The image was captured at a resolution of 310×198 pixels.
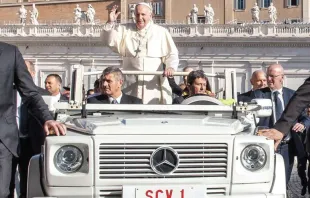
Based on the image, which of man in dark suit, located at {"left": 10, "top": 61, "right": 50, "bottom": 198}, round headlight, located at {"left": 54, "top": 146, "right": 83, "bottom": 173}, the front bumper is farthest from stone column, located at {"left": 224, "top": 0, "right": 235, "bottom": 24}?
round headlight, located at {"left": 54, "top": 146, "right": 83, "bottom": 173}

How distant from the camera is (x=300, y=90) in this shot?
659 cm

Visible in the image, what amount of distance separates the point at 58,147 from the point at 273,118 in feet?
13.6

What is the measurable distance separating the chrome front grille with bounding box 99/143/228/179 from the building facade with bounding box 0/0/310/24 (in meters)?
61.0

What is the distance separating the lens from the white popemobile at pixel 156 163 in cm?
577

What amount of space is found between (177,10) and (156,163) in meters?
64.5

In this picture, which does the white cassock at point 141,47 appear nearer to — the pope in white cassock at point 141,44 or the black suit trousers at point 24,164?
the pope in white cassock at point 141,44

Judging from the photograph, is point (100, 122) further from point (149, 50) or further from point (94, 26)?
point (94, 26)

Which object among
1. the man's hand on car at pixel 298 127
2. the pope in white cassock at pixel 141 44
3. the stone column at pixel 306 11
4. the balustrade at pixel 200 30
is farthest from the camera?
the stone column at pixel 306 11

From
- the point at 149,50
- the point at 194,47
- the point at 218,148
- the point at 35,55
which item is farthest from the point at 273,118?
the point at 35,55

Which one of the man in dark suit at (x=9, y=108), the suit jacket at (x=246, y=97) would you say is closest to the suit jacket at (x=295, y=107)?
the man in dark suit at (x=9, y=108)

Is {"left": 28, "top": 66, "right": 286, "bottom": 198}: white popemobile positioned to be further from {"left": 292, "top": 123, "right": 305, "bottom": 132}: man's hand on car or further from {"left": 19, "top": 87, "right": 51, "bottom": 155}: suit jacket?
{"left": 292, "top": 123, "right": 305, "bottom": 132}: man's hand on car

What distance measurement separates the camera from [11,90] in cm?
621

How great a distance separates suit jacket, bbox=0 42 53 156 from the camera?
20.1ft

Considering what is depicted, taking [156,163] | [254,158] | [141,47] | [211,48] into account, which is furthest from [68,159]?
[211,48]
